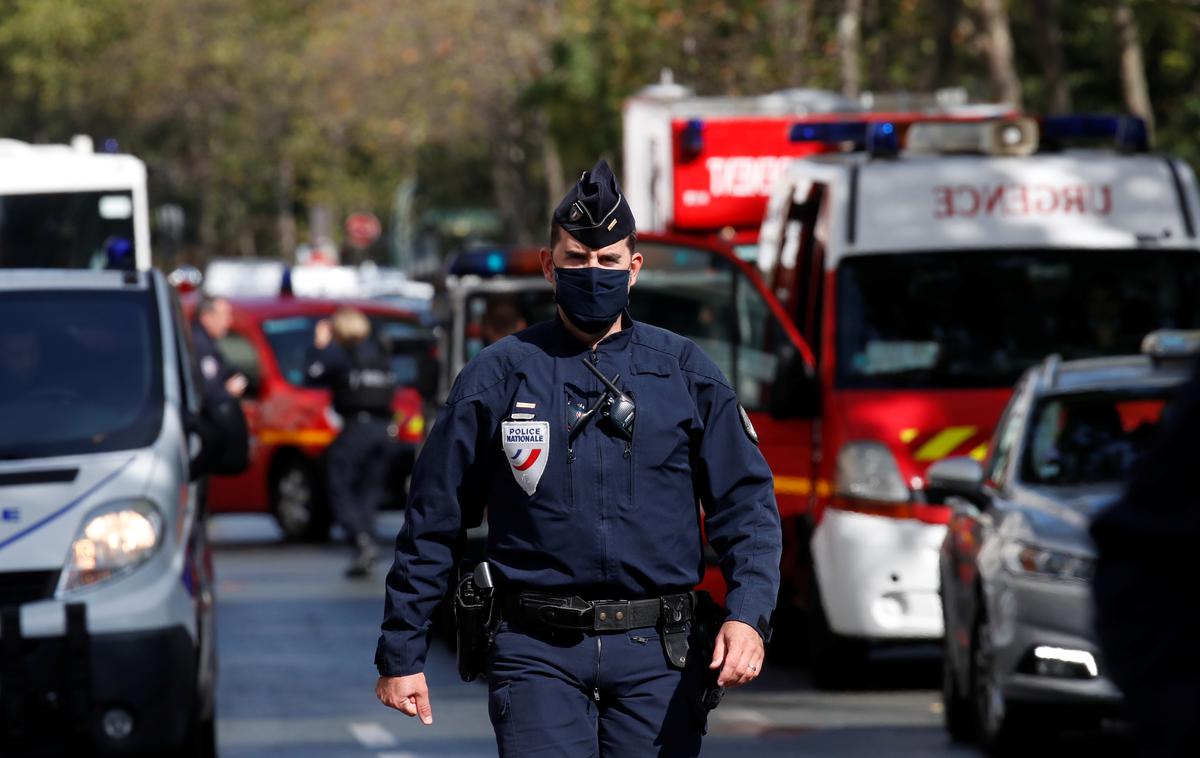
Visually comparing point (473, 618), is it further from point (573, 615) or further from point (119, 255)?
point (119, 255)

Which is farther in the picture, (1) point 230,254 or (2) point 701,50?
(1) point 230,254

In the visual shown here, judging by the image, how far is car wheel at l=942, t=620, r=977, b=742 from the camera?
944 centimetres

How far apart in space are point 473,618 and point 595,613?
0.26 m

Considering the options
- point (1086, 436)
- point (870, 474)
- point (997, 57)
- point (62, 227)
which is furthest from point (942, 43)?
point (1086, 436)

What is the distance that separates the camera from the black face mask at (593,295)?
16.0 ft

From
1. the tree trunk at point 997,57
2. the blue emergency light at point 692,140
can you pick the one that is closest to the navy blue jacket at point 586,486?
the blue emergency light at point 692,140

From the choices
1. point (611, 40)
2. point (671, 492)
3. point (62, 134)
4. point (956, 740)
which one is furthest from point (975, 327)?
point (62, 134)

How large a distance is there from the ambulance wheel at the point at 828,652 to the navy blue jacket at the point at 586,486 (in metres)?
6.09

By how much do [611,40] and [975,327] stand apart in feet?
84.7

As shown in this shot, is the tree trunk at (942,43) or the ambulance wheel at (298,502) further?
the tree trunk at (942,43)

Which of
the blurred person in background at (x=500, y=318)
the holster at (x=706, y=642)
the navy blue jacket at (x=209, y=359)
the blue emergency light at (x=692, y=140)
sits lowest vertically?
the navy blue jacket at (x=209, y=359)

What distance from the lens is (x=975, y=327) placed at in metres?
11.3

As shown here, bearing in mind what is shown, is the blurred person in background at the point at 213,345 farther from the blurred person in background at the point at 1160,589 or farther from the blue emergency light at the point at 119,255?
the blurred person in background at the point at 1160,589

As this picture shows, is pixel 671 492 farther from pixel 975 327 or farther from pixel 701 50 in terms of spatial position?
pixel 701 50
